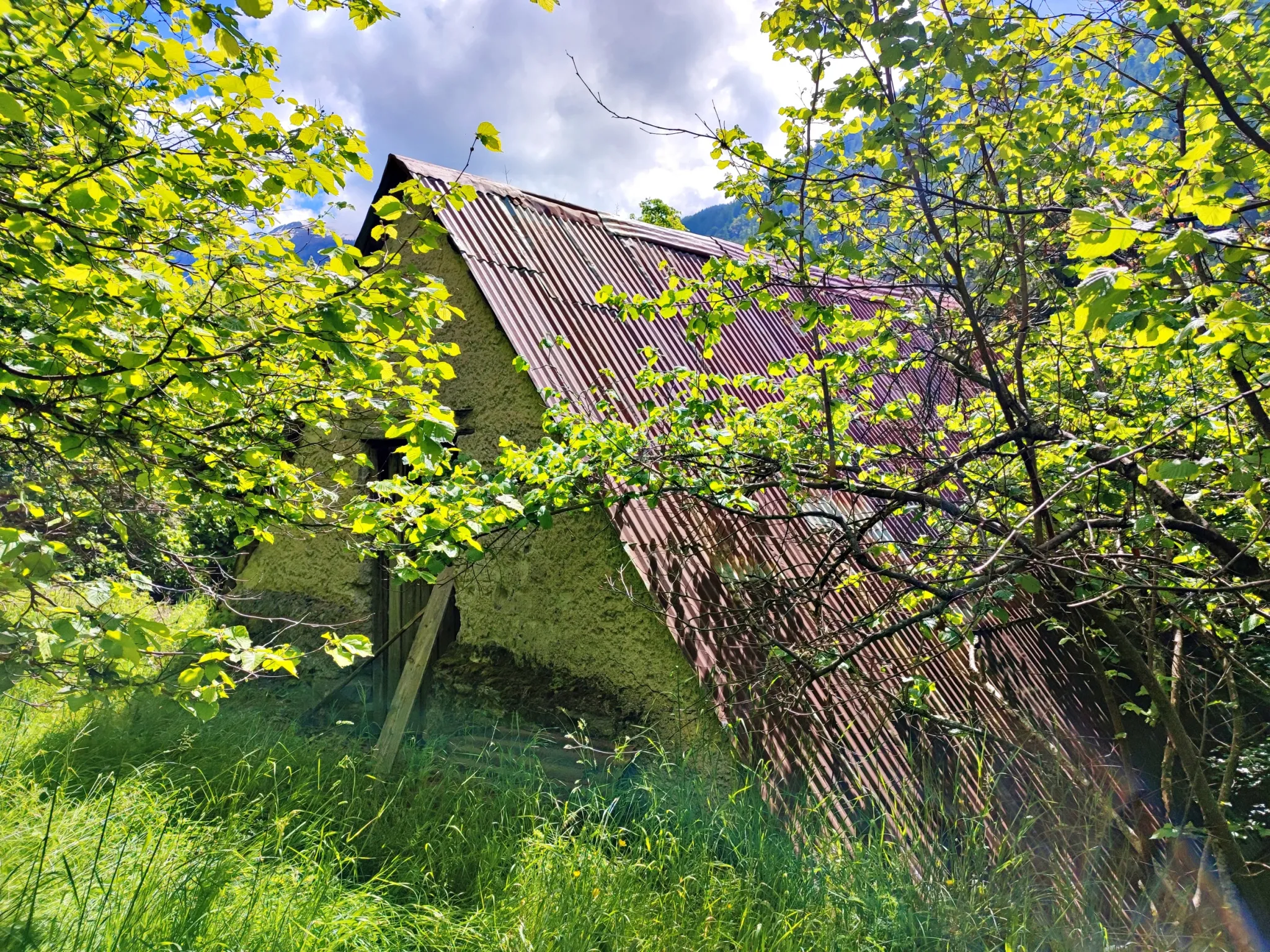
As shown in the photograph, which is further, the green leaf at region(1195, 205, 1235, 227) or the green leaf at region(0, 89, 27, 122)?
the green leaf at region(1195, 205, 1235, 227)

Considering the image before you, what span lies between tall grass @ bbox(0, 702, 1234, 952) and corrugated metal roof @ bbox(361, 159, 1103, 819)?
51 centimetres

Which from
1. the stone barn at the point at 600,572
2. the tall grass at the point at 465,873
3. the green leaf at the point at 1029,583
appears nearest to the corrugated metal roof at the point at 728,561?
the stone barn at the point at 600,572

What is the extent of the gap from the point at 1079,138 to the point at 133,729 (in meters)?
6.44

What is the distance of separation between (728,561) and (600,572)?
0.82 m

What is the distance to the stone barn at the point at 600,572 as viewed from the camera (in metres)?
3.93

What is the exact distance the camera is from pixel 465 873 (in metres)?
3.10

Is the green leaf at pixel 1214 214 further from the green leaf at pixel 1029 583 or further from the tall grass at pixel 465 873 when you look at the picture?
the tall grass at pixel 465 873

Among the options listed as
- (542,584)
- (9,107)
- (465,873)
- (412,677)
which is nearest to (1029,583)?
(465,873)

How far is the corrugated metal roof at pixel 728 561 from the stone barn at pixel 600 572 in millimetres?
18

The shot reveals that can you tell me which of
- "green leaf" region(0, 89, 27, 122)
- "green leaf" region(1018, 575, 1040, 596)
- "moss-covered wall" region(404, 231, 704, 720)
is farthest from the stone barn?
"green leaf" region(0, 89, 27, 122)

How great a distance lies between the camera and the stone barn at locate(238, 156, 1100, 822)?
3.93 metres

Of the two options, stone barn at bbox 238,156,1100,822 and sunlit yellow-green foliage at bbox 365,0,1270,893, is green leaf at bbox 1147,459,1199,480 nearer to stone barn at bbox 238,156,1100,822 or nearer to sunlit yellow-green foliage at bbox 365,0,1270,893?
sunlit yellow-green foliage at bbox 365,0,1270,893

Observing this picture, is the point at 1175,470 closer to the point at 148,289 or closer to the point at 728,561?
the point at 728,561

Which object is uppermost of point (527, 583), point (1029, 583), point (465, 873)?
point (1029, 583)
